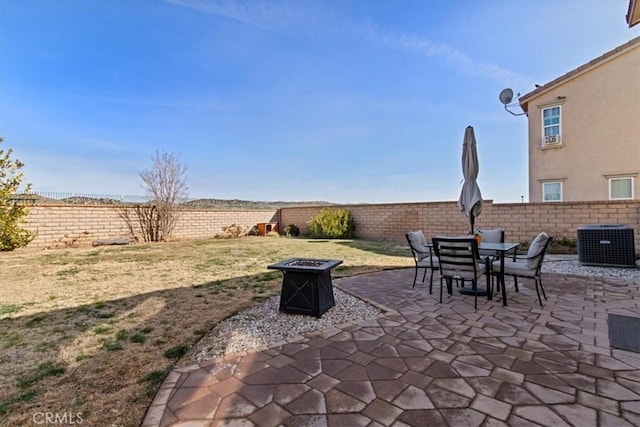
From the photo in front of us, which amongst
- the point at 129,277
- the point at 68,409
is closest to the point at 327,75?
the point at 129,277

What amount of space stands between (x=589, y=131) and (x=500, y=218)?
16.1 feet

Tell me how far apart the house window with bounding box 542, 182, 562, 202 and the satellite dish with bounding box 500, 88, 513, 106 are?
356 cm

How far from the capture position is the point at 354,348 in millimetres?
2777

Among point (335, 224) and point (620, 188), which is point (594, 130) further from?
point (335, 224)

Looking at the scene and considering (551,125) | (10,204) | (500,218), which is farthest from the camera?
(551,125)

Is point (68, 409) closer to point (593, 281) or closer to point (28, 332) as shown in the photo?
point (28, 332)

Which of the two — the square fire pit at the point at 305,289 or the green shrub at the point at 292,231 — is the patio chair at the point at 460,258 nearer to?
the square fire pit at the point at 305,289

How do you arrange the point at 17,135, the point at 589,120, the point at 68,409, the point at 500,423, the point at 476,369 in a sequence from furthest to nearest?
the point at 589,120, the point at 17,135, the point at 476,369, the point at 68,409, the point at 500,423

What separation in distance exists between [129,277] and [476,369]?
6245 mm

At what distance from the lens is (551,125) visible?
1155 cm

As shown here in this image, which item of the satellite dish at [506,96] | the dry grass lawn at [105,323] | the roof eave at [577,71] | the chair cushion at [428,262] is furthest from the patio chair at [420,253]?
the roof eave at [577,71]

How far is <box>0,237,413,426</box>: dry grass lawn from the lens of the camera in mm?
2076

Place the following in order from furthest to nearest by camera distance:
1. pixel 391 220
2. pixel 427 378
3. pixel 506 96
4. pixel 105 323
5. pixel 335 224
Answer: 1. pixel 335 224
2. pixel 391 220
3. pixel 506 96
4. pixel 105 323
5. pixel 427 378

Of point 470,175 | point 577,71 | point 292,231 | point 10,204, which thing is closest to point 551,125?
point 577,71
